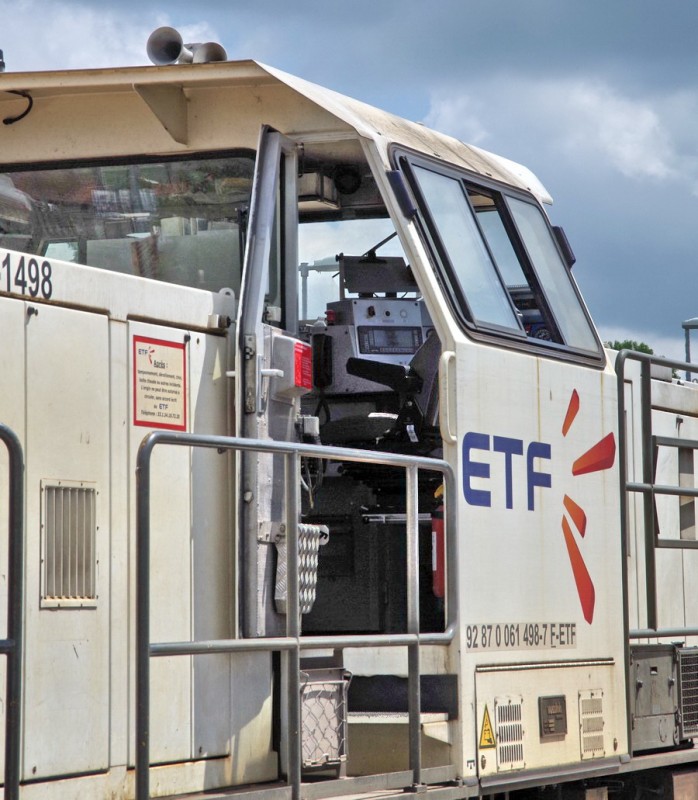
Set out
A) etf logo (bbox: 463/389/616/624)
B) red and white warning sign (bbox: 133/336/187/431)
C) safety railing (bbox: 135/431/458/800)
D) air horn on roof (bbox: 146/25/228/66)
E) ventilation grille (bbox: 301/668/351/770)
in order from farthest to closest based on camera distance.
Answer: air horn on roof (bbox: 146/25/228/66) → etf logo (bbox: 463/389/616/624) → ventilation grille (bbox: 301/668/351/770) → red and white warning sign (bbox: 133/336/187/431) → safety railing (bbox: 135/431/458/800)

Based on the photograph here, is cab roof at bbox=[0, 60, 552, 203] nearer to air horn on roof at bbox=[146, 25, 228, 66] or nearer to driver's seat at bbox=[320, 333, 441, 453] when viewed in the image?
air horn on roof at bbox=[146, 25, 228, 66]

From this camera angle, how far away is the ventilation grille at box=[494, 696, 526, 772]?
17.8 ft

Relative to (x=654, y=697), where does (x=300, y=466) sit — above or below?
above

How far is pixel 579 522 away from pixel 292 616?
1.99 meters

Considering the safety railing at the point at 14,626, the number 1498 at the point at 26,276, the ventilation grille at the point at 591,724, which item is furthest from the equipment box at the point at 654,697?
the safety railing at the point at 14,626

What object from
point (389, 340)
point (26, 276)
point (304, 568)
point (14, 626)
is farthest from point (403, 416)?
point (14, 626)

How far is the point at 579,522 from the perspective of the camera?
19.8 ft

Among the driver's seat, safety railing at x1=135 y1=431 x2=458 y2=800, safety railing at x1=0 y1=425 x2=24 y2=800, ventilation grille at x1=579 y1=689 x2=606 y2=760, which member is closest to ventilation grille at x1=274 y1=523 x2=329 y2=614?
safety railing at x1=135 y1=431 x2=458 y2=800

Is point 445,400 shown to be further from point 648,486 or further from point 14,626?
point 14,626

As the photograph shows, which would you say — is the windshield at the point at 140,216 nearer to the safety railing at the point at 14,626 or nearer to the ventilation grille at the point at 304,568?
the ventilation grille at the point at 304,568

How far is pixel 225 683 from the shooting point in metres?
4.72

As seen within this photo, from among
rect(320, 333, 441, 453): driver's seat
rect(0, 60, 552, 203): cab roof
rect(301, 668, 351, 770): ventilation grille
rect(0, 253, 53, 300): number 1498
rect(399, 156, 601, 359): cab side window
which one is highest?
rect(0, 60, 552, 203): cab roof

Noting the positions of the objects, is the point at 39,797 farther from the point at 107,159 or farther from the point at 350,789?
the point at 107,159

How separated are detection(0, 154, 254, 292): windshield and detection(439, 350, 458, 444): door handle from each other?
2.65 feet
